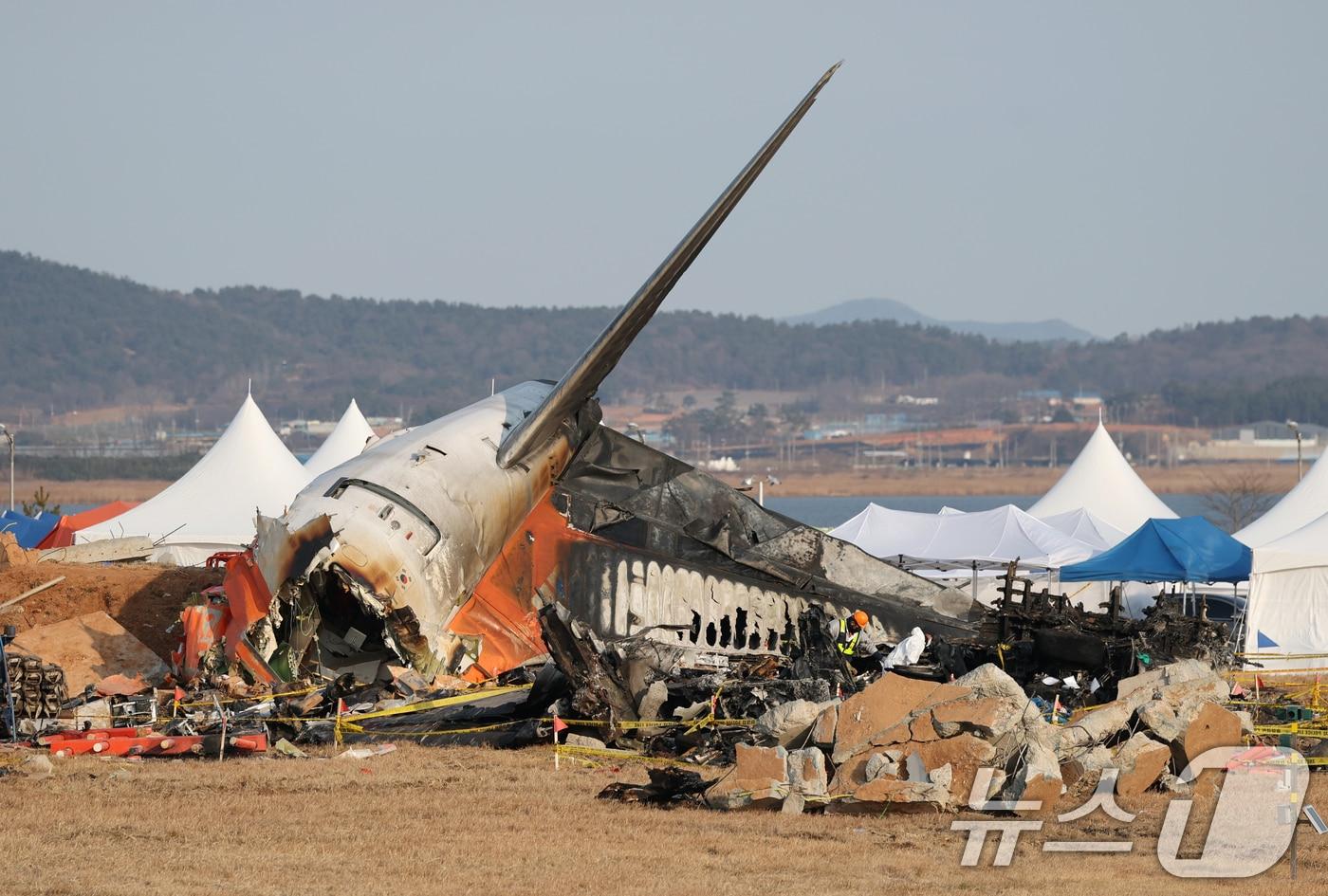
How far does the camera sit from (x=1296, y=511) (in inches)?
1718

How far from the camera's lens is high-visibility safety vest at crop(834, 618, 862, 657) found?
968 inches

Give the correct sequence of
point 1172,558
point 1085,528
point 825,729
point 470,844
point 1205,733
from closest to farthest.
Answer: point 470,844, point 825,729, point 1205,733, point 1172,558, point 1085,528

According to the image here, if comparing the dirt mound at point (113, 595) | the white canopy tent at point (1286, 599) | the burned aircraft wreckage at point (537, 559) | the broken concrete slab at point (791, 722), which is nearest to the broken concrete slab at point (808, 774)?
the broken concrete slab at point (791, 722)

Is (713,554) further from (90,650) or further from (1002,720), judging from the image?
(1002,720)

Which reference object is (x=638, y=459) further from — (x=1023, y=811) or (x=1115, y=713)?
(x=1023, y=811)

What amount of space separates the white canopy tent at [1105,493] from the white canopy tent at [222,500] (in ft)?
73.1

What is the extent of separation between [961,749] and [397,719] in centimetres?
749

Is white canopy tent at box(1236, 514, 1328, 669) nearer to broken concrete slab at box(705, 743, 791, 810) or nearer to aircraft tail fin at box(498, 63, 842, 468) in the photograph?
aircraft tail fin at box(498, 63, 842, 468)

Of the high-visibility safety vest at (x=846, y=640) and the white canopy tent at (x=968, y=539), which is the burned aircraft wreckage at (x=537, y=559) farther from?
the white canopy tent at (x=968, y=539)

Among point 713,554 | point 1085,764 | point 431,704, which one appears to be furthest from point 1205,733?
point 713,554

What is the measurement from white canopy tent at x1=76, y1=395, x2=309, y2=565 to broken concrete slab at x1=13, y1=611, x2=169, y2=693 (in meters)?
17.1

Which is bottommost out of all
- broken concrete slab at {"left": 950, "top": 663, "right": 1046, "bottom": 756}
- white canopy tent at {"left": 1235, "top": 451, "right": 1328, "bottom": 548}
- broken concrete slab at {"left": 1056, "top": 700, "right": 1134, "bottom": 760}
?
broken concrete slab at {"left": 1056, "top": 700, "right": 1134, "bottom": 760}

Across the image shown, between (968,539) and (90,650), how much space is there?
69.8 ft

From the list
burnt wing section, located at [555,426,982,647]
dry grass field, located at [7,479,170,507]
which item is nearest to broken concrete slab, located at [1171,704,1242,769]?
burnt wing section, located at [555,426,982,647]
